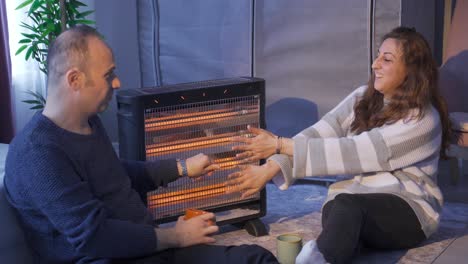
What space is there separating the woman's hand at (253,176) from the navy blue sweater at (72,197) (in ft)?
2.48

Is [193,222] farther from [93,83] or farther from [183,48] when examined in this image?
[183,48]

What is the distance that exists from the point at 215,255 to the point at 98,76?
60cm

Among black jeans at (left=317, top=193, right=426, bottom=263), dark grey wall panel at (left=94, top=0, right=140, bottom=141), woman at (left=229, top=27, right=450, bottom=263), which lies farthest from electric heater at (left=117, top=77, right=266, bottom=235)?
dark grey wall panel at (left=94, top=0, right=140, bottom=141)

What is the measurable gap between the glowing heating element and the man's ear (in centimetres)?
88

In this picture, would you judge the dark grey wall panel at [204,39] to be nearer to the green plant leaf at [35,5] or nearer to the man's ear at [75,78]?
the green plant leaf at [35,5]

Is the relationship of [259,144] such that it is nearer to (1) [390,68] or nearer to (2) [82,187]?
(1) [390,68]

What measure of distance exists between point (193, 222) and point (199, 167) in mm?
367

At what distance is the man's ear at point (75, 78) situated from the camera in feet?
6.30

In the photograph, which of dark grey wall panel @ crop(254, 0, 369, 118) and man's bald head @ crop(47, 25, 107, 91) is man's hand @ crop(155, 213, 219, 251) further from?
dark grey wall panel @ crop(254, 0, 369, 118)

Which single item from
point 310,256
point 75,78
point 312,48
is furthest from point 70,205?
point 312,48

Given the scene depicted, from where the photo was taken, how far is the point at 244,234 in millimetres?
3139

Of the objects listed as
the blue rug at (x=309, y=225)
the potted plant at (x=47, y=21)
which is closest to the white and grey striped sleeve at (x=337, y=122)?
the blue rug at (x=309, y=225)

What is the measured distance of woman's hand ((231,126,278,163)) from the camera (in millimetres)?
2791

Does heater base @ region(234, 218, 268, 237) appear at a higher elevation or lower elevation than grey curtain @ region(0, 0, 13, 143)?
lower
